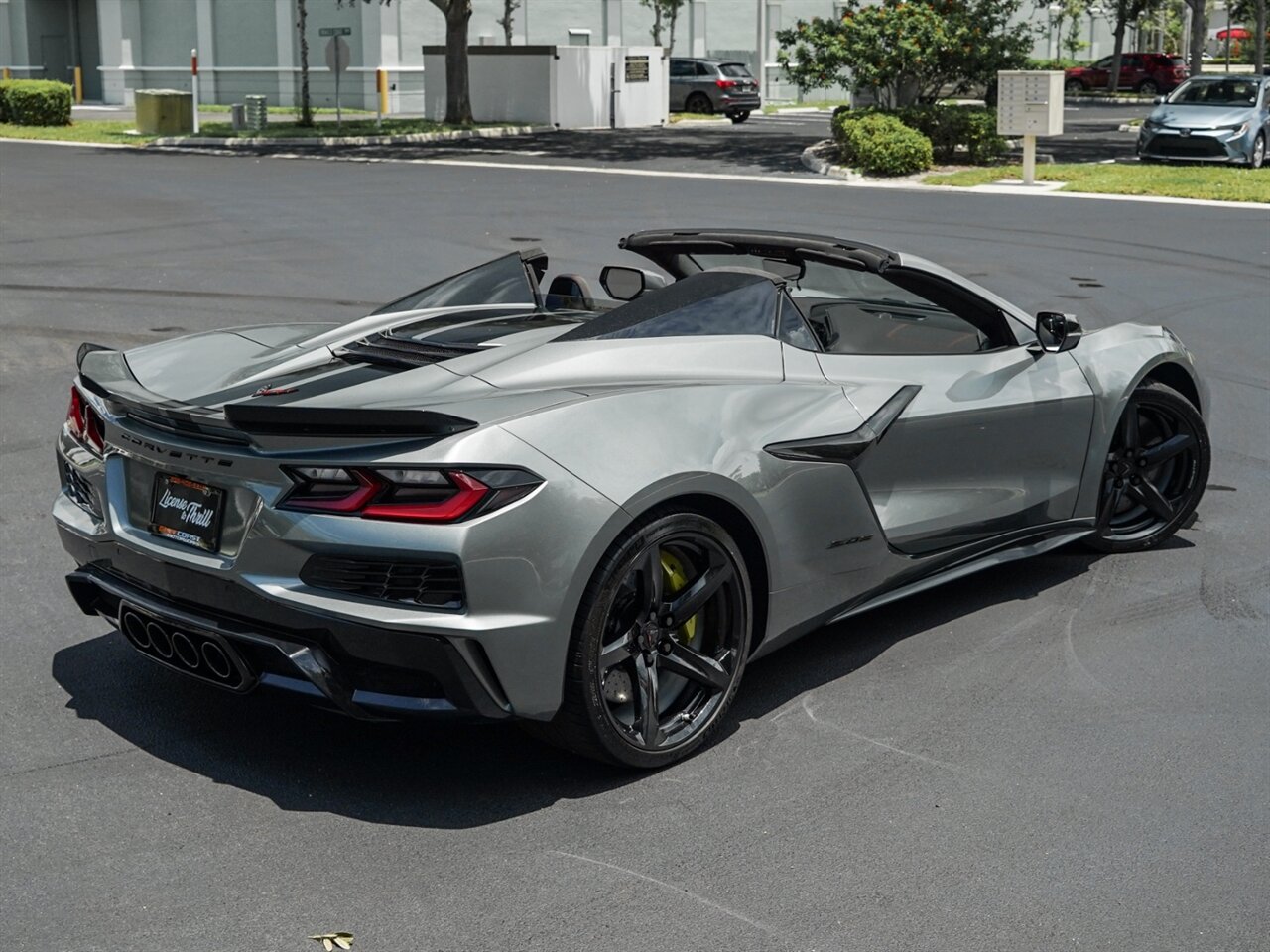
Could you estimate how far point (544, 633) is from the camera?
411cm

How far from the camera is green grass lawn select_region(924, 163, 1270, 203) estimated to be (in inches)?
923

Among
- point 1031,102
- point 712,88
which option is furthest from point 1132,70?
point 1031,102

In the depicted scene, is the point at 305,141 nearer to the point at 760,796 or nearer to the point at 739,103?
the point at 739,103

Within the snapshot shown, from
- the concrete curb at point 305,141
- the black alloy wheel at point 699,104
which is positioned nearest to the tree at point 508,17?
the black alloy wheel at point 699,104

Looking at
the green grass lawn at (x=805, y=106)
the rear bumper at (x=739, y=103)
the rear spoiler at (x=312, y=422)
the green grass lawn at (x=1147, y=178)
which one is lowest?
the rear spoiler at (x=312, y=422)

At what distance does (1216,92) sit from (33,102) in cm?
2697

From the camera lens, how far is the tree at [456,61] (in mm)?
38781

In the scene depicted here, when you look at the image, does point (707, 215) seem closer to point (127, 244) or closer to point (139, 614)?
point (127, 244)

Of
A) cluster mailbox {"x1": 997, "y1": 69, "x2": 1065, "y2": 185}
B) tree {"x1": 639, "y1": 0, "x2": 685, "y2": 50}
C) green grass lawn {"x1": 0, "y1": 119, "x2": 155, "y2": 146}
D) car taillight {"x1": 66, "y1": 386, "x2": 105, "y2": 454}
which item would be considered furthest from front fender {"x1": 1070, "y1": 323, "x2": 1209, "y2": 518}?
tree {"x1": 639, "y1": 0, "x2": 685, "y2": 50}

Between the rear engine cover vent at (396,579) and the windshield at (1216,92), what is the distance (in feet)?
91.4

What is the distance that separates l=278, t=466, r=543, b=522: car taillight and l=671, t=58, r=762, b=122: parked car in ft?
149

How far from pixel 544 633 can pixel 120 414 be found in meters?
1.45

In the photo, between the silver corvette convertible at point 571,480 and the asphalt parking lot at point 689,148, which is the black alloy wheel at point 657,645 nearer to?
the silver corvette convertible at point 571,480

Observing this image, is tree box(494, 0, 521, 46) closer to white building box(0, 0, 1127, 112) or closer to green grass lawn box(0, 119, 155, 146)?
white building box(0, 0, 1127, 112)
